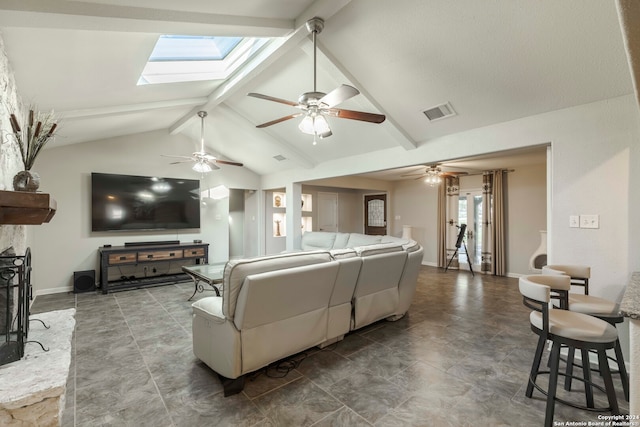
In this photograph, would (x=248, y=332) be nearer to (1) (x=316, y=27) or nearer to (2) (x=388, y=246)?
(2) (x=388, y=246)

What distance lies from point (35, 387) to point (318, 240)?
4815 mm

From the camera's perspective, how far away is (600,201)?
2.67m

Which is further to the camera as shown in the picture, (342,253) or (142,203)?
(142,203)

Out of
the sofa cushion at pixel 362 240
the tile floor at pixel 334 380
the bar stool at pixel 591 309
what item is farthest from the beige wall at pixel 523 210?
the bar stool at pixel 591 309

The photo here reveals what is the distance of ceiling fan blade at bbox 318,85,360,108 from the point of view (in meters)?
2.22

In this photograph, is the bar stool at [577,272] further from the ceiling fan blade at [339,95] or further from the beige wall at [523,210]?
the beige wall at [523,210]

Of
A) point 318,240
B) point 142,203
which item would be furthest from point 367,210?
point 142,203

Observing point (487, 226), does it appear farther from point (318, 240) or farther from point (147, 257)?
point (147, 257)

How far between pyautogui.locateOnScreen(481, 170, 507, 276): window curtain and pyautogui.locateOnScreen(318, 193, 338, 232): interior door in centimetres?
416

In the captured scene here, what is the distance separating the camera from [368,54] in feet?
9.90

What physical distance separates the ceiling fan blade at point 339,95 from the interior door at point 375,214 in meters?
6.69

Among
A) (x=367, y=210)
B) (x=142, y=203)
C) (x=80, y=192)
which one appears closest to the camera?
(x=80, y=192)

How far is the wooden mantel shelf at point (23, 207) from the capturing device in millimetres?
1655

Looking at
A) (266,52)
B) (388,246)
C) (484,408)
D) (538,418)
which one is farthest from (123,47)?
(538,418)
